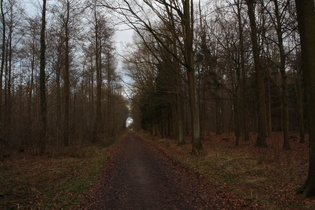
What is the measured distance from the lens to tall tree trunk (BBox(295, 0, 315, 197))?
5.08 m

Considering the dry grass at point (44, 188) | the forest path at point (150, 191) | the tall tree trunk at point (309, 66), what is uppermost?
the tall tree trunk at point (309, 66)

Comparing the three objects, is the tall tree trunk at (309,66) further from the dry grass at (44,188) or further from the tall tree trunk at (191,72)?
the tall tree trunk at (191,72)

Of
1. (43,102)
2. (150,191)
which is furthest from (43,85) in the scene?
(150,191)

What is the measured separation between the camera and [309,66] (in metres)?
5.16

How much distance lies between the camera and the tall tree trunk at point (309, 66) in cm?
508

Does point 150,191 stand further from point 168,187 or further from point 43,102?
point 43,102

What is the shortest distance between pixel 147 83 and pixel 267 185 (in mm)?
19766

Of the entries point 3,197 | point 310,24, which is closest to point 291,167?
point 310,24

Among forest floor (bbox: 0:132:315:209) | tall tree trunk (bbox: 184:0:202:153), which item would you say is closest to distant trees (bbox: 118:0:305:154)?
tall tree trunk (bbox: 184:0:202:153)

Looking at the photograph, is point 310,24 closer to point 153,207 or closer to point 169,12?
point 153,207

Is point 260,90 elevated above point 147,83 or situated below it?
below

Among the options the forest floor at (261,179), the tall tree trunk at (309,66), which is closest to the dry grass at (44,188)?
the forest floor at (261,179)

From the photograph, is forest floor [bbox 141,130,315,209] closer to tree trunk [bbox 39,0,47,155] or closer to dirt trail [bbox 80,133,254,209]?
dirt trail [bbox 80,133,254,209]

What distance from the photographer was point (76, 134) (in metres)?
18.6
